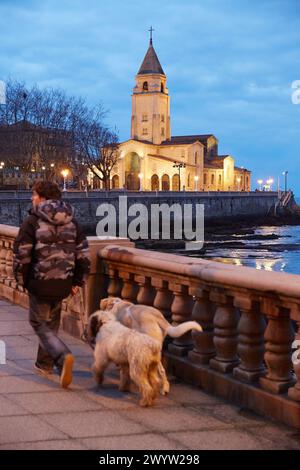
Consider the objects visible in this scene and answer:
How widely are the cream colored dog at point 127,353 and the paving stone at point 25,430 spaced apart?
76cm

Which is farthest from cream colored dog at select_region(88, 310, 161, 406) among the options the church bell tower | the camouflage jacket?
the church bell tower

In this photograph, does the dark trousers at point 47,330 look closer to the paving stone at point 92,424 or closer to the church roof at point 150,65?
the paving stone at point 92,424

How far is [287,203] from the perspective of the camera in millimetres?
117750

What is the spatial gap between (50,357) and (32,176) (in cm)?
→ 8492

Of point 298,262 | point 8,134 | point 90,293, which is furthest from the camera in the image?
point 8,134

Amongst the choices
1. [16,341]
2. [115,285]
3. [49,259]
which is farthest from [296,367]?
[16,341]

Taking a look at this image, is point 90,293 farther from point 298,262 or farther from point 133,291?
point 298,262

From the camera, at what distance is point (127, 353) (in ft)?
17.3

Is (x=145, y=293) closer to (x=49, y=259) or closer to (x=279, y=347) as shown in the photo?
(x=49, y=259)

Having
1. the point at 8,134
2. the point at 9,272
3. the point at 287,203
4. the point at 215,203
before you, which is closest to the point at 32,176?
the point at 8,134

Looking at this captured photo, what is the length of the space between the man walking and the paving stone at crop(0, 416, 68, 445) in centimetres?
86

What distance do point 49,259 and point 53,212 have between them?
0.38 metres

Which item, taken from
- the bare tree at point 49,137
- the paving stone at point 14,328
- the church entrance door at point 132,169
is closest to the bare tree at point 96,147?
the bare tree at point 49,137

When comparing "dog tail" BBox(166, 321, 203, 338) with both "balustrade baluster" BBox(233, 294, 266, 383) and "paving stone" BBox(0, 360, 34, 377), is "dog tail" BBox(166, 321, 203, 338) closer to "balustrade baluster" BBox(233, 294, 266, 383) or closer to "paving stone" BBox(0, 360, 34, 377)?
"balustrade baluster" BBox(233, 294, 266, 383)
